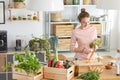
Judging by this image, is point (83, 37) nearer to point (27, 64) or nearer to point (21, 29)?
point (27, 64)

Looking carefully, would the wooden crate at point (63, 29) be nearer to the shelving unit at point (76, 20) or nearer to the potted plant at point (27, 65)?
the shelving unit at point (76, 20)

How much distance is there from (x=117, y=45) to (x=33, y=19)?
10.8ft

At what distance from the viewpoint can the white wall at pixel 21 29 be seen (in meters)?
5.91

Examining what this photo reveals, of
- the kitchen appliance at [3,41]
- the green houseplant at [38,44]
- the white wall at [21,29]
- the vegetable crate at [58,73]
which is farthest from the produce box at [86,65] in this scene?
the white wall at [21,29]

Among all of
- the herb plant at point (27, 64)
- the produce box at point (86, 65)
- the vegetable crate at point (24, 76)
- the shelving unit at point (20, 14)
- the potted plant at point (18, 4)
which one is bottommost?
the vegetable crate at point (24, 76)

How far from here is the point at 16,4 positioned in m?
5.80

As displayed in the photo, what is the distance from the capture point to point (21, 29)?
596 cm

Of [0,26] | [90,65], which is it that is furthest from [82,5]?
[90,65]

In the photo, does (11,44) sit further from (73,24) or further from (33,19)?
(73,24)

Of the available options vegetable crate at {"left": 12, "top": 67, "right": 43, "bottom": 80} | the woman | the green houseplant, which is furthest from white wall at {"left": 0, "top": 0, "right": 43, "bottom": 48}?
vegetable crate at {"left": 12, "top": 67, "right": 43, "bottom": 80}

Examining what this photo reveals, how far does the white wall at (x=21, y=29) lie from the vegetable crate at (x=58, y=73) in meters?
3.00

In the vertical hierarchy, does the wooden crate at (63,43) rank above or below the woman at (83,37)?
below

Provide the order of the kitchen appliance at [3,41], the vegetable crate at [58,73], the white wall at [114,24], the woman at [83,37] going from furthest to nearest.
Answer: the white wall at [114,24] → the kitchen appliance at [3,41] → the woman at [83,37] → the vegetable crate at [58,73]

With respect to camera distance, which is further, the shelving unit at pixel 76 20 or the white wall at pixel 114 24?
the white wall at pixel 114 24
